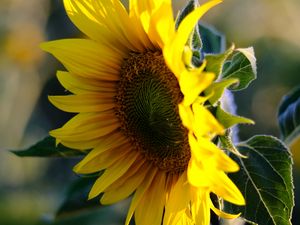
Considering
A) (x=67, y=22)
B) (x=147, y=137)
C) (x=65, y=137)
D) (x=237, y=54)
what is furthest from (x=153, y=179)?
(x=67, y=22)

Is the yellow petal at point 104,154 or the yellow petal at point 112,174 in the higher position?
the yellow petal at point 104,154

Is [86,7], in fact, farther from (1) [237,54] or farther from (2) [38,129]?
(2) [38,129]

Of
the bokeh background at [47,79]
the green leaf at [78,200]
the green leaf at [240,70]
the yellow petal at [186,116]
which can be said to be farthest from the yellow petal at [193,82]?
the bokeh background at [47,79]

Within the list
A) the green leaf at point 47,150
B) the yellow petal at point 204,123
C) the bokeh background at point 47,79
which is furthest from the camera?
the bokeh background at point 47,79

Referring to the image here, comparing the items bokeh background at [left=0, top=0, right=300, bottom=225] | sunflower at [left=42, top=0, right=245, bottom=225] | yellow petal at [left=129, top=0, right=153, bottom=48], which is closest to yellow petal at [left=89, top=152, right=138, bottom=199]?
sunflower at [left=42, top=0, right=245, bottom=225]

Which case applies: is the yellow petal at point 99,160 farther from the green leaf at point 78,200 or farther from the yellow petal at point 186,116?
the yellow petal at point 186,116

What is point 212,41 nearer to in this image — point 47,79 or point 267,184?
point 267,184

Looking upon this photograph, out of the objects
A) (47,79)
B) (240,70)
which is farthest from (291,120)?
(47,79)
